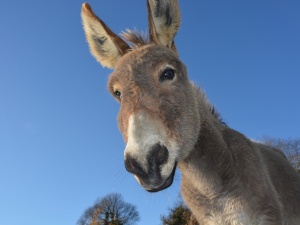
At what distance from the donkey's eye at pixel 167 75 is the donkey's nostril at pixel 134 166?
122 cm

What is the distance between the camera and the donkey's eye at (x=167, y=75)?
A: 3.76 meters

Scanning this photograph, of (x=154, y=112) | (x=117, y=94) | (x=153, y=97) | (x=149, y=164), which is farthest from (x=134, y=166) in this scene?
(x=117, y=94)

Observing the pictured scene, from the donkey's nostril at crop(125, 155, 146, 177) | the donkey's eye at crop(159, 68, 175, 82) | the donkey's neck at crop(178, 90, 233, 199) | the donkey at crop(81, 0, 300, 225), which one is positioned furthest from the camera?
the donkey's neck at crop(178, 90, 233, 199)

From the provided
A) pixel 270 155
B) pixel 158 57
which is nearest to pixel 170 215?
pixel 270 155

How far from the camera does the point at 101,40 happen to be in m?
5.05

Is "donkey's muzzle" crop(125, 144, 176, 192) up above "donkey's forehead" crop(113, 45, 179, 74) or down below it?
below

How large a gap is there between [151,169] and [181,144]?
56 centimetres

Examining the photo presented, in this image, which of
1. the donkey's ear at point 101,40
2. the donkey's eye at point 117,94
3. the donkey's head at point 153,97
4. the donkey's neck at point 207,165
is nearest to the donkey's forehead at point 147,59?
the donkey's head at point 153,97

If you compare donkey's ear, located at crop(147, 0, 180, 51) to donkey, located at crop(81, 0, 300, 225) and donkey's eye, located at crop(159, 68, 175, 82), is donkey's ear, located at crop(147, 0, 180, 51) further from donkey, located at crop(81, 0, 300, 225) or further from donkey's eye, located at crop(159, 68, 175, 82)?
donkey's eye, located at crop(159, 68, 175, 82)

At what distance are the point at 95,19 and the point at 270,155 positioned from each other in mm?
3567

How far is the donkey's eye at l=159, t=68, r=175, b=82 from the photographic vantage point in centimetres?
376

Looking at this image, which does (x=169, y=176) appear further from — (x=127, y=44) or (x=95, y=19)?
(x=95, y=19)

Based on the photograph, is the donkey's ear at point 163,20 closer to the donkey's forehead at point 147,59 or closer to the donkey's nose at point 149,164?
the donkey's forehead at point 147,59

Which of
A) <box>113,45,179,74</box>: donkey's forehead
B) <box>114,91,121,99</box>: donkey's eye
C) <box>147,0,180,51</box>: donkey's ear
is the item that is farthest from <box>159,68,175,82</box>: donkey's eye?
<box>147,0,180,51</box>: donkey's ear
